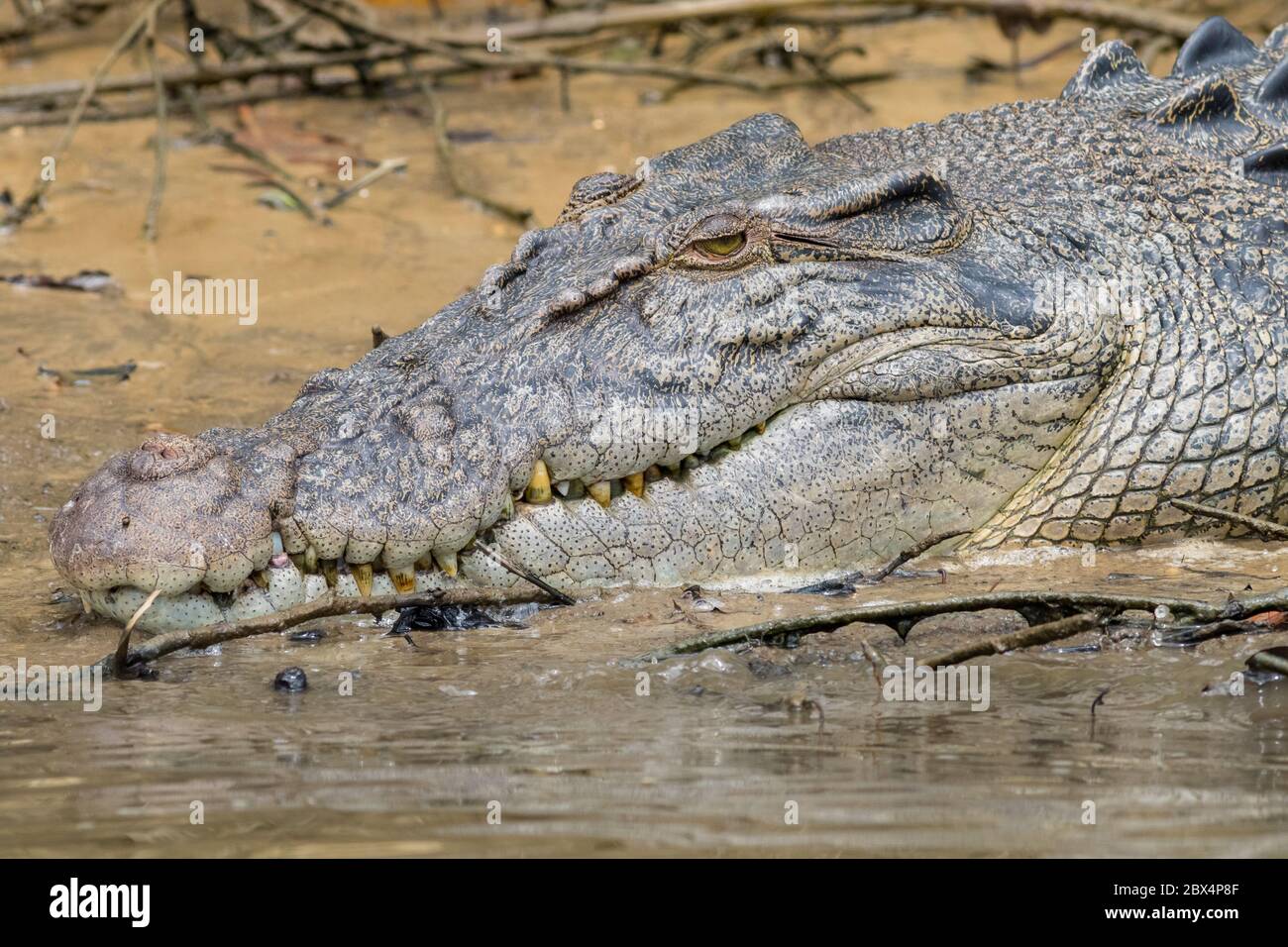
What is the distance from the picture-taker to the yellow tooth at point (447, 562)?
3709 millimetres

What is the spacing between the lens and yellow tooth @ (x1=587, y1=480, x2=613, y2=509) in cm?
381

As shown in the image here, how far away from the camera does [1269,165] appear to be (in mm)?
4609

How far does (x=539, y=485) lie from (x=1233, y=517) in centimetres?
172

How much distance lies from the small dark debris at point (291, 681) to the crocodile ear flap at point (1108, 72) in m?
2.89

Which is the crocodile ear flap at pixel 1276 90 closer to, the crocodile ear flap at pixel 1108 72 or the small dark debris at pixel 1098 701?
the crocodile ear flap at pixel 1108 72

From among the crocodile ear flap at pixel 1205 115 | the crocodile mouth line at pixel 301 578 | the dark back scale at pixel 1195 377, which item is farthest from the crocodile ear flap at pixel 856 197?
the crocodile ear flap at pixel 1205 115

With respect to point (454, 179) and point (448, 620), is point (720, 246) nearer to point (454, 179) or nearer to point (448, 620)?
point (448, 620)

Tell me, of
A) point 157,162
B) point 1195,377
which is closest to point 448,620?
point 1195,377

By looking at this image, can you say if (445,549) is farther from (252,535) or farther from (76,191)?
(76,191)

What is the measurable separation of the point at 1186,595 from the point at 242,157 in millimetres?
5837

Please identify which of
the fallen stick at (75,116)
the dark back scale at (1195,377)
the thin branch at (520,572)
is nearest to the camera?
the thin branch at (520,572)

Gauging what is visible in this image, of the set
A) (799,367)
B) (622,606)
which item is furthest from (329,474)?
(799,367)

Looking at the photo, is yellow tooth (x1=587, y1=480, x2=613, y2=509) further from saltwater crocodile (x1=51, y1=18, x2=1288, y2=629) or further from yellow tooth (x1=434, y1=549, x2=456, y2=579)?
yellow tooth (x1=434, y1=549, x2=456, y2=579)

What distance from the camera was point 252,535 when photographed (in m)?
3.49
